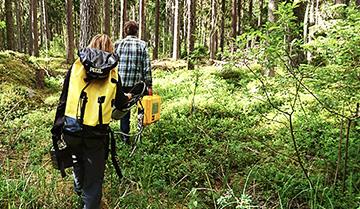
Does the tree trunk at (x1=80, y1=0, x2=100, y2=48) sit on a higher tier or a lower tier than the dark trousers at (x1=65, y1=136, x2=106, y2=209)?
higher

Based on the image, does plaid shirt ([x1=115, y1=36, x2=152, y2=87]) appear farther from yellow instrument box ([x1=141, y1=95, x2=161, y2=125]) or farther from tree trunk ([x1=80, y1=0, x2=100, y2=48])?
tree trunk ([x1=80, y1=0, x2=100, y2=48])

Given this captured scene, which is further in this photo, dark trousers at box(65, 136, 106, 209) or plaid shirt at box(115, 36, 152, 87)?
plaid shirt at box(115, 36, 152, 87)

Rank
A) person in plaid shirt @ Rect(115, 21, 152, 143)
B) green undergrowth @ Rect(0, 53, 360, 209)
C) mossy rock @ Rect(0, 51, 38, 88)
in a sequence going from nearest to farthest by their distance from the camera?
green undergrowth @ Rect(0, 53, 360, 209), person in plaid shirt @ Rect(115, 21, 152, 143), mossy rock @ Rect(0, 51, 38, 88)

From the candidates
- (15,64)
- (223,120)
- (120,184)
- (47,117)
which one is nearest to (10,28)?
(15,64)

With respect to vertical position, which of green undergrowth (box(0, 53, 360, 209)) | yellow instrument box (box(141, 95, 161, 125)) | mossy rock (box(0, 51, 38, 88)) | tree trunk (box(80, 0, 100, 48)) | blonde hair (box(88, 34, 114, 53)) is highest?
tree trunk (box(80, 0, 100, 48))

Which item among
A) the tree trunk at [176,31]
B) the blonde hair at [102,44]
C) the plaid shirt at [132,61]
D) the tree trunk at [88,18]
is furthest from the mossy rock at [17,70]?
the tree trunk at [176,31]

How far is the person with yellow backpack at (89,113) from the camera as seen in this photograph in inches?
135

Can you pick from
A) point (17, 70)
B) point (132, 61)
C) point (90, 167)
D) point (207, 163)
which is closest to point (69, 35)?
point (17, 70)

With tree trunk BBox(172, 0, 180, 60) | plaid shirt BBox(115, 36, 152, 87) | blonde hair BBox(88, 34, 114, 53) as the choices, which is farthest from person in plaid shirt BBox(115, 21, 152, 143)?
tree trunk BBox(172, 0, 180, 60)

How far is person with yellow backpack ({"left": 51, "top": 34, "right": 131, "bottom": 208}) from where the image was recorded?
11.2ft

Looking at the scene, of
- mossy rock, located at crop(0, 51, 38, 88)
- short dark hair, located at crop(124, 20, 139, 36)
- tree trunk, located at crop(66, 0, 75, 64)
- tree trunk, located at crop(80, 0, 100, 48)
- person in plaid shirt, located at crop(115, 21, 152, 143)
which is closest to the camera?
short dark hair, located at crop(124, 20, 139, 36)

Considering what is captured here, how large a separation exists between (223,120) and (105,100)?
439 cm

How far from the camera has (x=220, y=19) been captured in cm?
2430

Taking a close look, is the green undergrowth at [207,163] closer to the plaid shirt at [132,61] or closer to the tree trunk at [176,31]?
the plaid shirt at [132,61]
